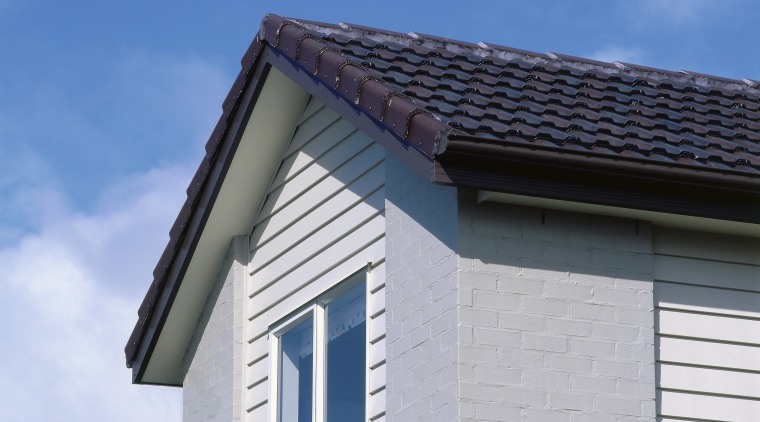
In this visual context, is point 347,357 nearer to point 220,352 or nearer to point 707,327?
point 220,352

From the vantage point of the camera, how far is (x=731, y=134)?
395 inches

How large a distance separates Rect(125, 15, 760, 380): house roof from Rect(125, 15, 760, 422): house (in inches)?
0.7

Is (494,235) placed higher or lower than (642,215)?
lower

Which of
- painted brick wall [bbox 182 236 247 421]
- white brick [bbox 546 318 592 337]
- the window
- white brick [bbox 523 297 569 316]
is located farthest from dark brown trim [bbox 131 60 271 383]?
white brick [bbox 546 318 592 337]

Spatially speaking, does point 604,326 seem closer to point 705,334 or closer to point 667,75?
point 705,334

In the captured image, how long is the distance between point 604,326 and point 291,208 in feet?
11.0

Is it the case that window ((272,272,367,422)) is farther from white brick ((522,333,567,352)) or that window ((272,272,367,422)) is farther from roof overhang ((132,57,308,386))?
white brick ((522,333,567,352))

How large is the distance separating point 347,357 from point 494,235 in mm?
1793

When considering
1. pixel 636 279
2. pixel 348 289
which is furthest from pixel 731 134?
pixel 348 289

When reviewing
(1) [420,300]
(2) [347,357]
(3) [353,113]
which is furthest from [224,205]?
(1) [420,300]

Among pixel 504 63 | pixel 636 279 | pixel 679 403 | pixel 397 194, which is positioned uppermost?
pixel 504 63

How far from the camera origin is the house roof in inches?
344

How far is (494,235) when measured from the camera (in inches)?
358

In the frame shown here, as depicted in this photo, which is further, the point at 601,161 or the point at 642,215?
the point at 642,215
